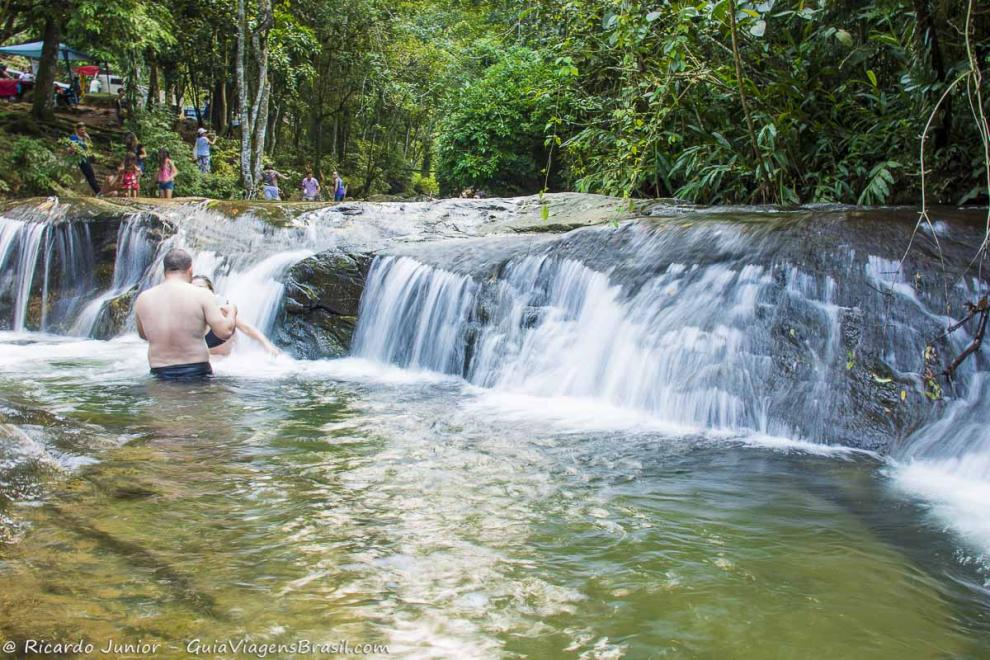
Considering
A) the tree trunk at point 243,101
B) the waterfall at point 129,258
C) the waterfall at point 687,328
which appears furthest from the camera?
the tree trunk at point 243,101

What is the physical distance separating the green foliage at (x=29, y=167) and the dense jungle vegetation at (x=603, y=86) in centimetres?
269

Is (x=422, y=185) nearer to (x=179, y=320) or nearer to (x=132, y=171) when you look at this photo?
(x=132, y=171)

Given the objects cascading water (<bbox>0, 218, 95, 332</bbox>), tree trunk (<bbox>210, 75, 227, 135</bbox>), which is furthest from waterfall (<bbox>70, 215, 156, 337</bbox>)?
tree trunk (<bbox>210, 75, 227, 135</bbox>)

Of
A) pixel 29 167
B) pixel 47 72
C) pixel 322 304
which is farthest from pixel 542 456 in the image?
pixel 47 72

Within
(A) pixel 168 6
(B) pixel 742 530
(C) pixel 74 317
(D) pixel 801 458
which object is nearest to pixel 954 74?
(D) pixel 801 458

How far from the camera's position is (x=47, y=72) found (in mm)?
21562

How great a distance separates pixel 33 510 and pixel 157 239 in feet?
32.7

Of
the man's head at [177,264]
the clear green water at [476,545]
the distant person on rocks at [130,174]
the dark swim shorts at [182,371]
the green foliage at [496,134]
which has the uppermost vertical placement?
the green foliage at [496,134]

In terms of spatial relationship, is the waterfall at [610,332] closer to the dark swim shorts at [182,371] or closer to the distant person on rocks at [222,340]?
the distant person on rocks at [222,340]

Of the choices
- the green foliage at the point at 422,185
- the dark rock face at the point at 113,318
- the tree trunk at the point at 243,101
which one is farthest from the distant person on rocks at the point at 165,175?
the green foliage at the point at 422,185

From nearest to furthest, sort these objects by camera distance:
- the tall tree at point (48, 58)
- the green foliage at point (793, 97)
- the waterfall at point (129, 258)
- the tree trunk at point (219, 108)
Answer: the green foliage at point (793, 97), the waterfall at point (129, 258), the tall tree at point (48, 58), the tree trunk at point (219, 108)

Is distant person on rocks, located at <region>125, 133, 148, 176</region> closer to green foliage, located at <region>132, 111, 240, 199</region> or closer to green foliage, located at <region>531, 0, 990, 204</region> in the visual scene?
green foliage, located at <region>132, 111, 240, 199</region>

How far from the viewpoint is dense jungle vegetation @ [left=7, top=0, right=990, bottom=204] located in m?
8.84

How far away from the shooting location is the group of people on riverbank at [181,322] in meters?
7.85
